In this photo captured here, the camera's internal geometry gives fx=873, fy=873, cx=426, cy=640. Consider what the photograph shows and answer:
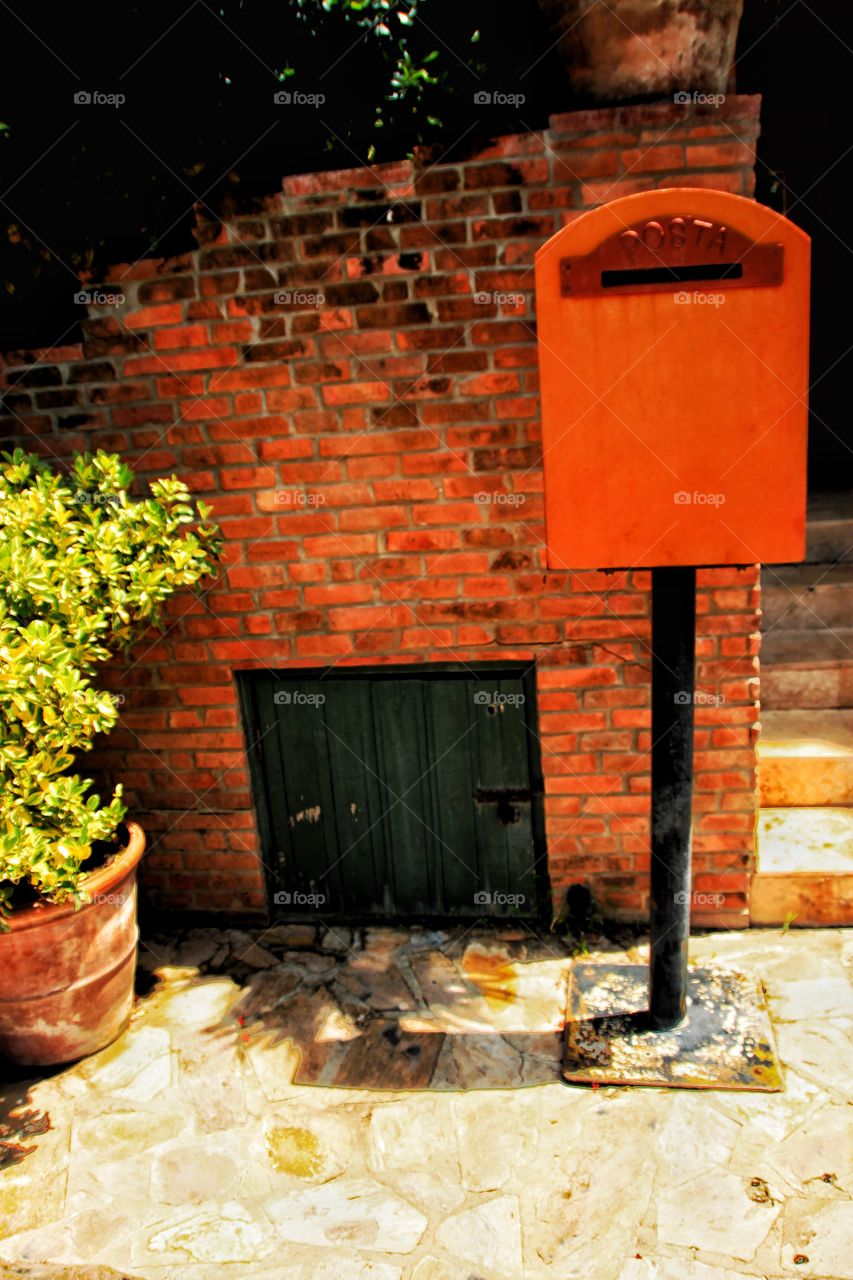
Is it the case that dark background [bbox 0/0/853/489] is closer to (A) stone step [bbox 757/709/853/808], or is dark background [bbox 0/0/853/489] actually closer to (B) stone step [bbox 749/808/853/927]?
(A) stone step [bbox 757/709/853/808]

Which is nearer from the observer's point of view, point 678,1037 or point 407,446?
point 678,1037

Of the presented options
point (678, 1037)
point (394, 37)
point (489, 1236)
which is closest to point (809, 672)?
point (678, 1037)

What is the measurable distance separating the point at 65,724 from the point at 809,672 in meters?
3.08

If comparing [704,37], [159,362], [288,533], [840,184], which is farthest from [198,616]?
[840,184]

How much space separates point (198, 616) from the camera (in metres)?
3.40

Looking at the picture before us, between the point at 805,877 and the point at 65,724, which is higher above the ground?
the point at 65,724

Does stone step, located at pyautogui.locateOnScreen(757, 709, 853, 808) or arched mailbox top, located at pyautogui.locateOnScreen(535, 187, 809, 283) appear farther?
stone step, located at pyautogui.locateOnScreen(757, 709, 853, 808)

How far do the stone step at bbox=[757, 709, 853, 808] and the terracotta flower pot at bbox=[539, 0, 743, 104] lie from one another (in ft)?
7.91

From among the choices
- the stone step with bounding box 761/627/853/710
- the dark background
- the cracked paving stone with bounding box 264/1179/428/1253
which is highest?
the dark background

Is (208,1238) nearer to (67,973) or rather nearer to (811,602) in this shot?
(67,973)

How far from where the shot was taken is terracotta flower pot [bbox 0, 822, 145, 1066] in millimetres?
2844

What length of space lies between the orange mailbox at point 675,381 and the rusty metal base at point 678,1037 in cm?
158

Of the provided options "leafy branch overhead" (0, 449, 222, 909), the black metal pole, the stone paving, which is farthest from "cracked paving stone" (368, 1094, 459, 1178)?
"leafy branch overhead" (0, 449, 222, 909)

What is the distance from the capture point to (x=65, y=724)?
8.94ft
